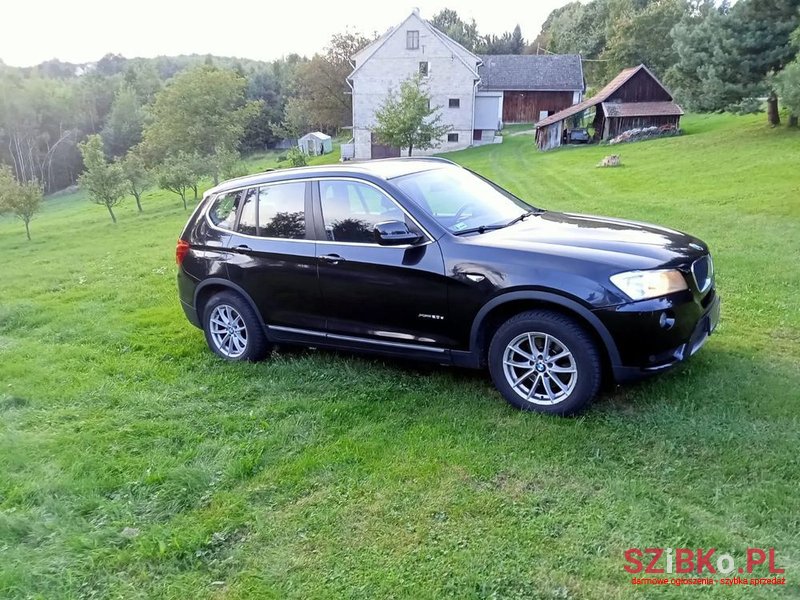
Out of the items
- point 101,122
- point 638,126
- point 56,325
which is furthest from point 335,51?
point 56,325

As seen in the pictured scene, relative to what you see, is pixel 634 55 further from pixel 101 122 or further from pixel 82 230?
pixel 101 122

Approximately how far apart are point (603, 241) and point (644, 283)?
19.2 inches

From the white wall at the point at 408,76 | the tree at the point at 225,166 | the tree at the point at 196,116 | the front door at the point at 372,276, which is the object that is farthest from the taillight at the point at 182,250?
the white wall at the point at 408,76

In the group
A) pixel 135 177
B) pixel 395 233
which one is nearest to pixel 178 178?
pixel 135 177

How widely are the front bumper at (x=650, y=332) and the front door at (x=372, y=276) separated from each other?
1.18 metres

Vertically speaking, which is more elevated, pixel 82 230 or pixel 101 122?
pixel 101 122

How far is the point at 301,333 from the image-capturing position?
16.7 ft

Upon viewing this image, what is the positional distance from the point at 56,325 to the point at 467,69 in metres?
37.4

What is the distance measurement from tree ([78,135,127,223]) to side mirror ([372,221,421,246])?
25.2 m

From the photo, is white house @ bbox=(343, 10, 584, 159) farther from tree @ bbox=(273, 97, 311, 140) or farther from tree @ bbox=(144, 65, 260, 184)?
tree @ bbox=(273, 97, 311, 140)

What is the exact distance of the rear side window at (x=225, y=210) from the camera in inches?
215

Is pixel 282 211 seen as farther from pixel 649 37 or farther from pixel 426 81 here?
pixel 649 37

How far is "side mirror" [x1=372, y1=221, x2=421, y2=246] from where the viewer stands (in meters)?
4.29

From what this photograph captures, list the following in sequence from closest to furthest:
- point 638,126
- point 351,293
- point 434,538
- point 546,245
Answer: point 434,538, point 546,245, point 351,293, point 638,126
